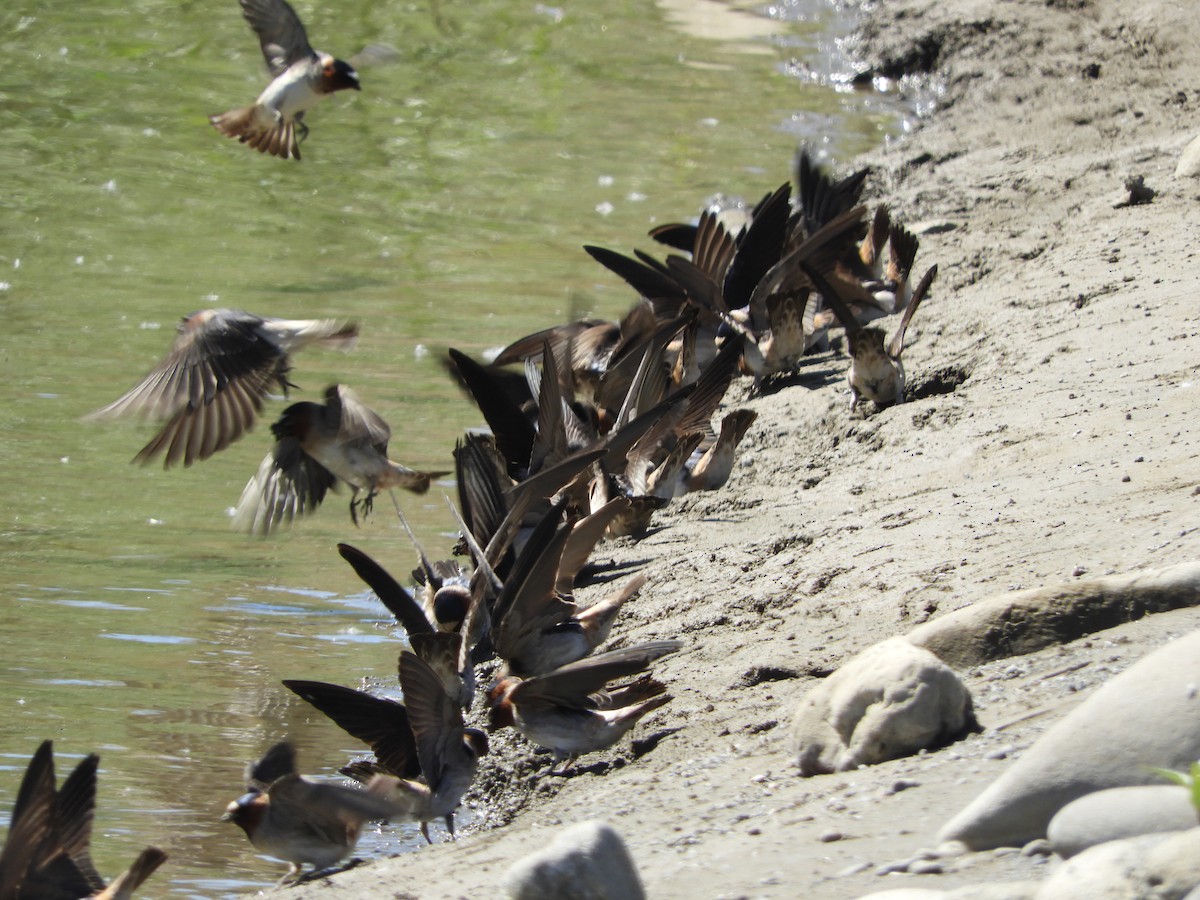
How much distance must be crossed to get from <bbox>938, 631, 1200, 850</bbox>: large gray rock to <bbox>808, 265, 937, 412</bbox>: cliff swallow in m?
4.47

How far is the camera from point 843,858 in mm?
3490

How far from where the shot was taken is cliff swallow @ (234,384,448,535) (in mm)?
6387

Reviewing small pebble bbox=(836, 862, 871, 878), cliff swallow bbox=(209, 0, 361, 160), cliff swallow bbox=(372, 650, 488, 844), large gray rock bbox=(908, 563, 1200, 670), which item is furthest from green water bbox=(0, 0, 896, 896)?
small pebble bbox=(836, 862, 871, 878)

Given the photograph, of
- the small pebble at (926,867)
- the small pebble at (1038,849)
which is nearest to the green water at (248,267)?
the small pebble at (926,867)

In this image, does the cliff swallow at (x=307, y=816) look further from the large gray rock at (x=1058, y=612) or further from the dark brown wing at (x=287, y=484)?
the dark brown wing at (x=287, y=484)

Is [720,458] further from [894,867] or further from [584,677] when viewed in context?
[894,867]

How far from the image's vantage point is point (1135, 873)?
273 centimetres

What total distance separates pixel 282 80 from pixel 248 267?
361 centimetres

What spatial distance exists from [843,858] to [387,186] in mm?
12274

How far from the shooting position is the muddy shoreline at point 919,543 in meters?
3.88

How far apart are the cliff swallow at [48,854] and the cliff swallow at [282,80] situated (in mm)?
5367

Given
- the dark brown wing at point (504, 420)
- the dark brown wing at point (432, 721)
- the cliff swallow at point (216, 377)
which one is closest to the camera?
the dark brown wing at point (432, 721)

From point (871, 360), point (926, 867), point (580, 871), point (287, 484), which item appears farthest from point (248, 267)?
point (926, 867)

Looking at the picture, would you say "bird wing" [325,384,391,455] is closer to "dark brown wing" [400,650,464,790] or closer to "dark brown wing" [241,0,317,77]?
"dark brown wing" [400,650,464,790]
